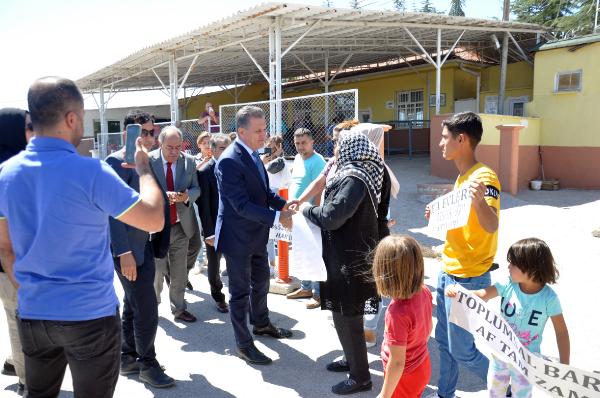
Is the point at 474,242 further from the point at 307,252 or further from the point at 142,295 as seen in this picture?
the point at 142,295

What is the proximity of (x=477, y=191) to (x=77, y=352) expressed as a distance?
2.16 meters

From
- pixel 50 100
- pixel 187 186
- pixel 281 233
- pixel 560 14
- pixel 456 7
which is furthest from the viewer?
pixel 456 7

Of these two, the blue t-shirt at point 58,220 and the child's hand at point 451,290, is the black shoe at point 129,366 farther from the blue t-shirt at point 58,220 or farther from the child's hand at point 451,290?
the child's hand at point 451,290

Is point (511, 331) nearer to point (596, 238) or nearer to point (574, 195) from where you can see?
point (596, 238)

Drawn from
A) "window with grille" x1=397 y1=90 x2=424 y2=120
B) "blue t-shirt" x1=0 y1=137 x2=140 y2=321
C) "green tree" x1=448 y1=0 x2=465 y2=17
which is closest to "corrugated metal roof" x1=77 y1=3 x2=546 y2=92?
"window with grille" x1=397 y1=90 x2=424 y2=120

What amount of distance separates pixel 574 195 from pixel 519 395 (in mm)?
10575

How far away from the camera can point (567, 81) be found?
12508mm

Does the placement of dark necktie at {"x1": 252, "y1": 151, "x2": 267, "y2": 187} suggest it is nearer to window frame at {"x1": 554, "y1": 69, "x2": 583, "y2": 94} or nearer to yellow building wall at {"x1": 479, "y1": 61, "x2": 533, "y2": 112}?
window frame at {"x1": 554, "y1": 69, "x2": 583, "y2": 94}

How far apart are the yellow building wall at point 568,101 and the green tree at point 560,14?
5530 mm

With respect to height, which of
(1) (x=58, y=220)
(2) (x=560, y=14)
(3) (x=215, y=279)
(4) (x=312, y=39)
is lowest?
(3) (x=215, y=279)

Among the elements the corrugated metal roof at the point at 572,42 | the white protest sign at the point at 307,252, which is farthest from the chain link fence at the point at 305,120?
the white protest sign at the point at 307,252

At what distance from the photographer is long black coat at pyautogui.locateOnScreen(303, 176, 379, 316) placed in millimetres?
3182

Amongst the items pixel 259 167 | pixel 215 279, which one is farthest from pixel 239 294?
pixel 215 279

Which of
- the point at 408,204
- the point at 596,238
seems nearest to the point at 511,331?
the point at 596,238
